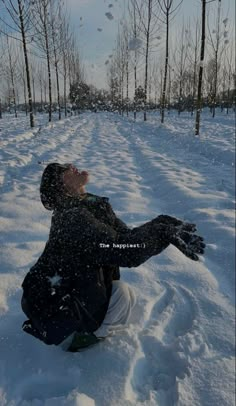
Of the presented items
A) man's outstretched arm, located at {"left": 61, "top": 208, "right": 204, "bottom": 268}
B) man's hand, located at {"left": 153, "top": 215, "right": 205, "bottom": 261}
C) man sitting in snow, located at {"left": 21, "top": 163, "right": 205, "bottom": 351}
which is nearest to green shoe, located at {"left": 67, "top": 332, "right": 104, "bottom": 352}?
man sitting in snow, located at {"left": 21, "top": 163, "right": 205, "bottom": 351}

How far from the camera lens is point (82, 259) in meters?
1.95

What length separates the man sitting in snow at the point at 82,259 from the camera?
1900 millimetres

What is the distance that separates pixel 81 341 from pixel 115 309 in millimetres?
258

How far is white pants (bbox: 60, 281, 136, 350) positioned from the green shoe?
0.9 inches

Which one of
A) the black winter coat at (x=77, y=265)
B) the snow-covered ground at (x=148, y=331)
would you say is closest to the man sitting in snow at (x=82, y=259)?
the black winter coat at (x=77, y=265)

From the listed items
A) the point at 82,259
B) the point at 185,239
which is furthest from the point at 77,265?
the point at 185,239

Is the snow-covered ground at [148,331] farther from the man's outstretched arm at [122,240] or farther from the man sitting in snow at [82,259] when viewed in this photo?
the man's outstretched arm at [122,240]

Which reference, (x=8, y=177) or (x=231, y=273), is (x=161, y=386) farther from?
(x=8, y=177)

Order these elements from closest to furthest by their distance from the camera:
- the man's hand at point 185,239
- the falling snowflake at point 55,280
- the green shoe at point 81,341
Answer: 1. the man's hand at point 185,239
2. the falling snowflake at point 55,280
3. the green shoe at point 81,341

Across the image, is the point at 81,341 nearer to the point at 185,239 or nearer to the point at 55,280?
the point at 55,280

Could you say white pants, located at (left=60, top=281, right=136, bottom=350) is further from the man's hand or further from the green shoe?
the man's hand

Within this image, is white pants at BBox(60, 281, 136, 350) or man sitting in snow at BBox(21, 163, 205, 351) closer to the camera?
man sitting in snow at BBox(21, 163, 205, 351)

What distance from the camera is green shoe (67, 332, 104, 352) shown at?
7.04ft

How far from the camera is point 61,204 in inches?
82.9
